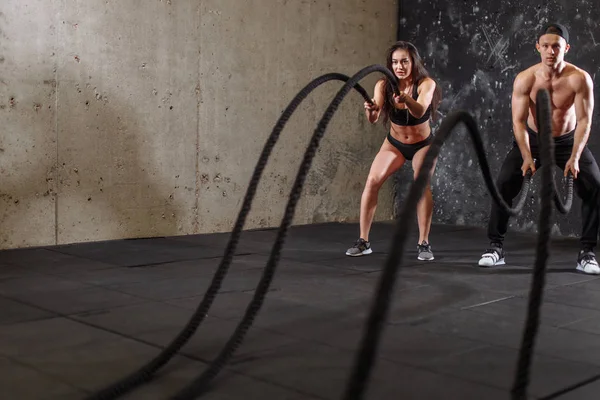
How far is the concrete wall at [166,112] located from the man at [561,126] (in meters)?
2.64

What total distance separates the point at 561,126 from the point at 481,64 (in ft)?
8.66

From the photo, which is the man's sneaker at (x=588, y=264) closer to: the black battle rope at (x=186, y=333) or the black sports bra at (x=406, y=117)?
the black sports bra at (x=406, y=117)

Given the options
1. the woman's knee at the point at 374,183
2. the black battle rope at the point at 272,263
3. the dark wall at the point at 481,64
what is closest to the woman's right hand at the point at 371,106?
the woman's knee at the point at 374,183

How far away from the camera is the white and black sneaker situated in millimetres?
5746

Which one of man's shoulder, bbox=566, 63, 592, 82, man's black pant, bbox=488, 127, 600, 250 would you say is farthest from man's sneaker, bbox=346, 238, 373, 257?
man's shoulder, bbox=566, 63, 592, 82

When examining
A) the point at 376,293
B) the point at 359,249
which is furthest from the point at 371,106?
the point at 376,293

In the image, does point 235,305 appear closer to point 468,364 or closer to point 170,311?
point 170,311

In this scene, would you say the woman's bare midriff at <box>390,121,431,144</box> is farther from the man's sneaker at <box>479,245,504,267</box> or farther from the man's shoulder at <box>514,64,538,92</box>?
the man's sneaker at <box>479,245,504,267</box>

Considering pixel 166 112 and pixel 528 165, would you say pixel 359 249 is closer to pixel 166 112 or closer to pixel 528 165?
pixel 528 165

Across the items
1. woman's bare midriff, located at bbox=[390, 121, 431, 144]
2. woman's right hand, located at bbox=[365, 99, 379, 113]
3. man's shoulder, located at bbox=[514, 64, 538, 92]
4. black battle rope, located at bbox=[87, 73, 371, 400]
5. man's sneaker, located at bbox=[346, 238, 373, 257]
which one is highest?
man's shoulder, located at bbox=[514, 64, 538, 92]

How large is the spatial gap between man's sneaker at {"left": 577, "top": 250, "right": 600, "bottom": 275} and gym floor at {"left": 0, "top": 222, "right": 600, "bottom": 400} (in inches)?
4.2

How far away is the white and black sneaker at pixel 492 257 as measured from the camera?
5746 millimetres

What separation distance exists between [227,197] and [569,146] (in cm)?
315

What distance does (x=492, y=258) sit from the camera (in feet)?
18.9
